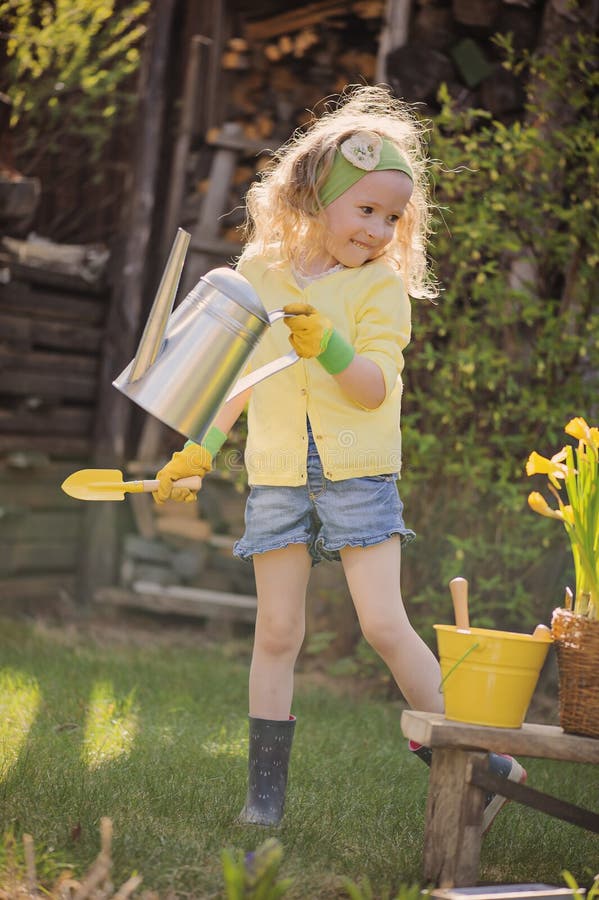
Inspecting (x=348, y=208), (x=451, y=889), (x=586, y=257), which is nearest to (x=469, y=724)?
(x=451, y=889)

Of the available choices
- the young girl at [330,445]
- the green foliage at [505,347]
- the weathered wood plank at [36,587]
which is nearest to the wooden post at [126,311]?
the weathered wood plank at [36,587]

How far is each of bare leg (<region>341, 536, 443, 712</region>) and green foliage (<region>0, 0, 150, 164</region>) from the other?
3.40 metres

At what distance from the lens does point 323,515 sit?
91.4 inches

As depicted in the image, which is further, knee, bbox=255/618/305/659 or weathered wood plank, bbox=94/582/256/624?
weathered wood plank, bbox=94/582/256/624

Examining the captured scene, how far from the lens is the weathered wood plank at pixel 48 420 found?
5.48 m

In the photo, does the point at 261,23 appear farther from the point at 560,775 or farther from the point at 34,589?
the point at 560,775

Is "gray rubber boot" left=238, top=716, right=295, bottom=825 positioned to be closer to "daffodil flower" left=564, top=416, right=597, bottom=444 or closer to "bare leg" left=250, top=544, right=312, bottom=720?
"bare leg" left=250, top=544, right=312, bottom=720

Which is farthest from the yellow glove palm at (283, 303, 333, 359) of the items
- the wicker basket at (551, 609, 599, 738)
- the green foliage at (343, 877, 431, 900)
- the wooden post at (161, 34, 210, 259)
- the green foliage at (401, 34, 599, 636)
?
→ the wooden post at (161, 34, 210, 259)

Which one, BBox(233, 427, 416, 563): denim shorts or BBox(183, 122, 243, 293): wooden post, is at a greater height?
BBox(183, 122, 243, 293): wooden post

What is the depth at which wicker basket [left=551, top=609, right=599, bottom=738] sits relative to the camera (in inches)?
78.5

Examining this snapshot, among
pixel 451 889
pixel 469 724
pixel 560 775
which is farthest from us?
pixel 560 775

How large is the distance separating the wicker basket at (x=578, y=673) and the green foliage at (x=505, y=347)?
70.5 inches

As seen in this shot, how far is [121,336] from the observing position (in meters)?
5.62

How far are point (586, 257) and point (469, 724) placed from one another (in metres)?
2.37
